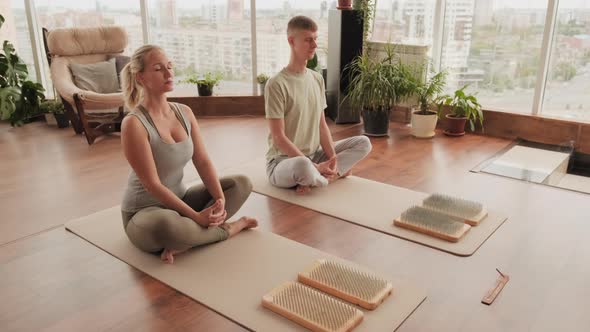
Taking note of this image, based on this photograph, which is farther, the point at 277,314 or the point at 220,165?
the point at 220,165

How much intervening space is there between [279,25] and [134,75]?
127 inches

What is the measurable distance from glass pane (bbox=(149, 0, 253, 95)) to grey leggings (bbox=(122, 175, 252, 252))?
2979 mm

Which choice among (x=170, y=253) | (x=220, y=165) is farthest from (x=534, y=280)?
(x=220, y=165)

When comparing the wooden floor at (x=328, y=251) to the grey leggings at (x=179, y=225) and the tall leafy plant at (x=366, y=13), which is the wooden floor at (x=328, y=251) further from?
the tall leafy plant at (x=366, y=13)

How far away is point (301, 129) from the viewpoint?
300 centimetres

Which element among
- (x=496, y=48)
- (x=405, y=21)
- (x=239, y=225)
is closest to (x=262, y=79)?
(x=405, y=21)

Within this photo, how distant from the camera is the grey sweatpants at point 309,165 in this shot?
282 centimetres

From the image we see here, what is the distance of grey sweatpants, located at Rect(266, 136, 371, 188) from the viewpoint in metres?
2.82

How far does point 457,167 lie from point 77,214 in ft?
7.97

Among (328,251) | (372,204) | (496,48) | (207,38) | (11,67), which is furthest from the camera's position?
(207,38)

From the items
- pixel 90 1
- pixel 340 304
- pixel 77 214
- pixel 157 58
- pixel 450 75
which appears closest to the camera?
pixel 340 304

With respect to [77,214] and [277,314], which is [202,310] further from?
[77,214]

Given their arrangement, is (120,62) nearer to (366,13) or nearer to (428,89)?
(366,13)

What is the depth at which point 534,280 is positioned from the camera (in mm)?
2082
